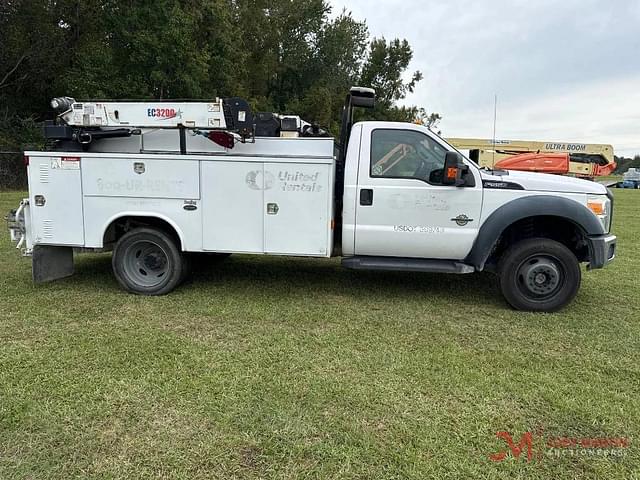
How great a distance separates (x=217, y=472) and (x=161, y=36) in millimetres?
27557

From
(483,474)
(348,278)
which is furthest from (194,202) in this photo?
(483,474)

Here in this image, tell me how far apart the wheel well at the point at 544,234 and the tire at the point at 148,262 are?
145 inches

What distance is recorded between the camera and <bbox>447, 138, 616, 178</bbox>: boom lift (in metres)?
26.0

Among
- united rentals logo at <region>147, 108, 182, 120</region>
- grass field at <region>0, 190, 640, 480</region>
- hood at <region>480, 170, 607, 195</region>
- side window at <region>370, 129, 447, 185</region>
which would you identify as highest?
united rentals logo at <region>147, 108, 182, 120</region>

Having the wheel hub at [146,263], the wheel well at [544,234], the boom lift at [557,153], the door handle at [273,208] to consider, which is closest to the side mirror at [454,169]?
the wheel well at [544,234]

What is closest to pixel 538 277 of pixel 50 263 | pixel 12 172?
pixel 50 263

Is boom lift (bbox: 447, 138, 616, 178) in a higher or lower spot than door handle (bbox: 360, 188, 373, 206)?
higher

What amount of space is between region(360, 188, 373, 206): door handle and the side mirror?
802 millimetres

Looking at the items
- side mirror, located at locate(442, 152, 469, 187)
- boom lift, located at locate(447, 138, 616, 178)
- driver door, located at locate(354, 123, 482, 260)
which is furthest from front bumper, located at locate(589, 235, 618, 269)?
boom lift, located at locate(447, 138, 616, 178)

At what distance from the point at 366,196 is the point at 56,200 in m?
3.60

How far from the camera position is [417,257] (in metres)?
5.60

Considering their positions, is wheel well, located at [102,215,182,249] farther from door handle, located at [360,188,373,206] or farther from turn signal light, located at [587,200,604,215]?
turn signal light, located at [587,200,604,215]

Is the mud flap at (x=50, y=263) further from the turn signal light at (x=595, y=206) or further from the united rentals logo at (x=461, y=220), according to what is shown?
the turn signal light at (x=595, y=206)

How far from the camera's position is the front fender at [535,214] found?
5156mm
